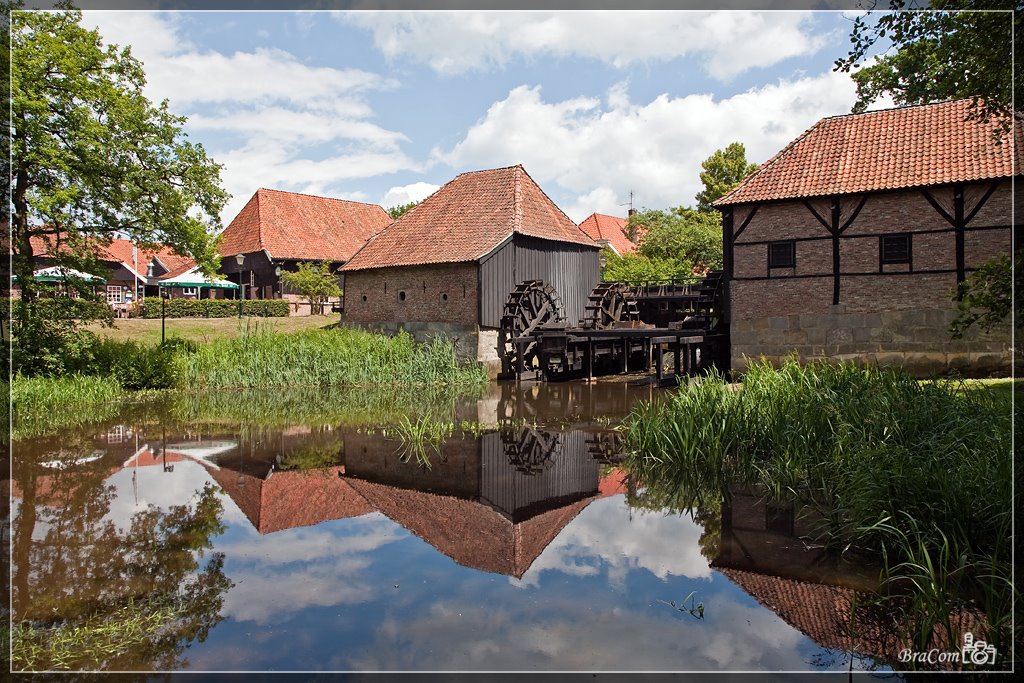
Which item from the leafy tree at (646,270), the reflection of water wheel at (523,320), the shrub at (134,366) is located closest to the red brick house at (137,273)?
the shrub at (134,366)

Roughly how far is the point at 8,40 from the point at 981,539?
15566 mm

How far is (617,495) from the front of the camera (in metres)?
7.30

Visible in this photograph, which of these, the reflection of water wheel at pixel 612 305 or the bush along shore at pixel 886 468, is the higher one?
the reflection of water wheel at pixel 612 305

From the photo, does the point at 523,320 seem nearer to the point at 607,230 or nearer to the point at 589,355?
the point at 589,355

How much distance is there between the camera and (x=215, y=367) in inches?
621

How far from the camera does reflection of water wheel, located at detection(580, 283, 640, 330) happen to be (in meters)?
22.0

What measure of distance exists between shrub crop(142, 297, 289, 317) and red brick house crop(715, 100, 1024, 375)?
17677 millimetres

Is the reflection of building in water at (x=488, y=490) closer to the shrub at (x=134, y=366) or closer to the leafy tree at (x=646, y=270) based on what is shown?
the shrub at (x=134, y=366)

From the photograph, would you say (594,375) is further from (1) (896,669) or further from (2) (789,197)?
(1) (896,669)

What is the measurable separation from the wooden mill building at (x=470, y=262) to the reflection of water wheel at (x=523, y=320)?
13.1 inches

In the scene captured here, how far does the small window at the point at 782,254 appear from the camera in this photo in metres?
16.0

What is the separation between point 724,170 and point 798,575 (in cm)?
2969

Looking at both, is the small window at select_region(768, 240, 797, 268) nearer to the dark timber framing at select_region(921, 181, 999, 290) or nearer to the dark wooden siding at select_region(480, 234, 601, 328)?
the dark timber framing at select_region(921, 181, 999, 290)

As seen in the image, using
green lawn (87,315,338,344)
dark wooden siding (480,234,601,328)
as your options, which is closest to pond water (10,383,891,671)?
dark wooden siding (480,234,601,328)
